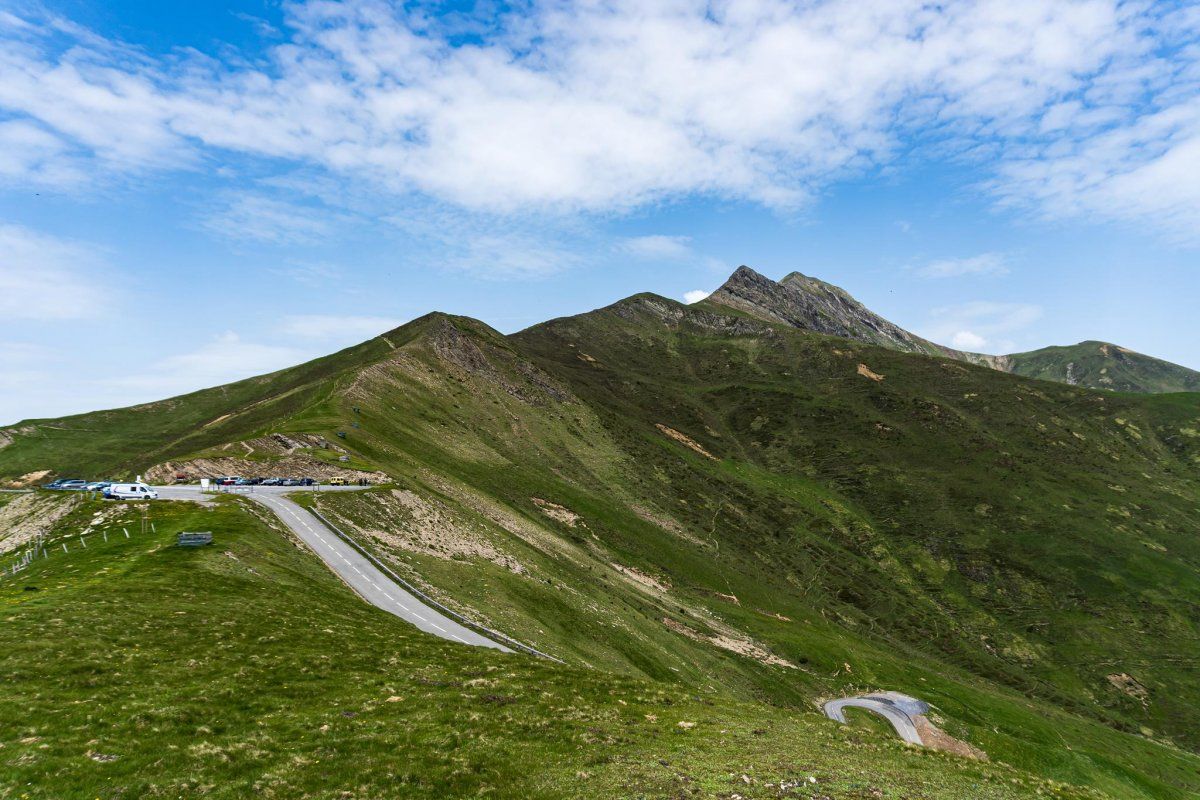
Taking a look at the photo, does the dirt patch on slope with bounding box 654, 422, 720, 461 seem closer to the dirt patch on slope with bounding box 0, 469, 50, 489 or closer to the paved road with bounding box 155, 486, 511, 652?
the paved road with bounding box 155, 486, 511, 652

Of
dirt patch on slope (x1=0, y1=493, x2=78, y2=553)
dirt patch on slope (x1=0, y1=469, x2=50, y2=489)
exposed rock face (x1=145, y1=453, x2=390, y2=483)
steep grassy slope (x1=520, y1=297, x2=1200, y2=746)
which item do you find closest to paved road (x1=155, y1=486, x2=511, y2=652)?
exposed rock face (x1=145, y1=453, x2=390, y2=483)

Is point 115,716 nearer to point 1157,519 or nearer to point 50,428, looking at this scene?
point 50,428

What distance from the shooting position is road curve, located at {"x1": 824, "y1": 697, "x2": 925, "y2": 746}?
62.5 metres

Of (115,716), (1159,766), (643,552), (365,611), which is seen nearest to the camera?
(115,716)

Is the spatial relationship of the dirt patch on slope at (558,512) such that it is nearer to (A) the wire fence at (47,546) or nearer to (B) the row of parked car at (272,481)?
(B) the row of parked car at (272,481)

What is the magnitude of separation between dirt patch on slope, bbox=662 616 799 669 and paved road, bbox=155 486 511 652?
37216 mm

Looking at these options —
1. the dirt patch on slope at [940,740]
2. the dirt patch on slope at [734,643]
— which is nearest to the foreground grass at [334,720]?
the dirt patch on slope at [940,740]

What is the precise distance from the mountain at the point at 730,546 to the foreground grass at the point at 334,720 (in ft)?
2.50

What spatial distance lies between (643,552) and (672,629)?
30492 millimetres

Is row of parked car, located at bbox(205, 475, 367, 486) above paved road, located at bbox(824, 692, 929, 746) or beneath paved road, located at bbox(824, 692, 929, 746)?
above

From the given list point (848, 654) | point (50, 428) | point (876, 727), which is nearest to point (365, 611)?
point (876, 727)

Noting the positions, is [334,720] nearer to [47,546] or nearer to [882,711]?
[47,546]

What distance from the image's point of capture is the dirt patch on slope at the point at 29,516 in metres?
44.3

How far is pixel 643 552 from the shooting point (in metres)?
100
